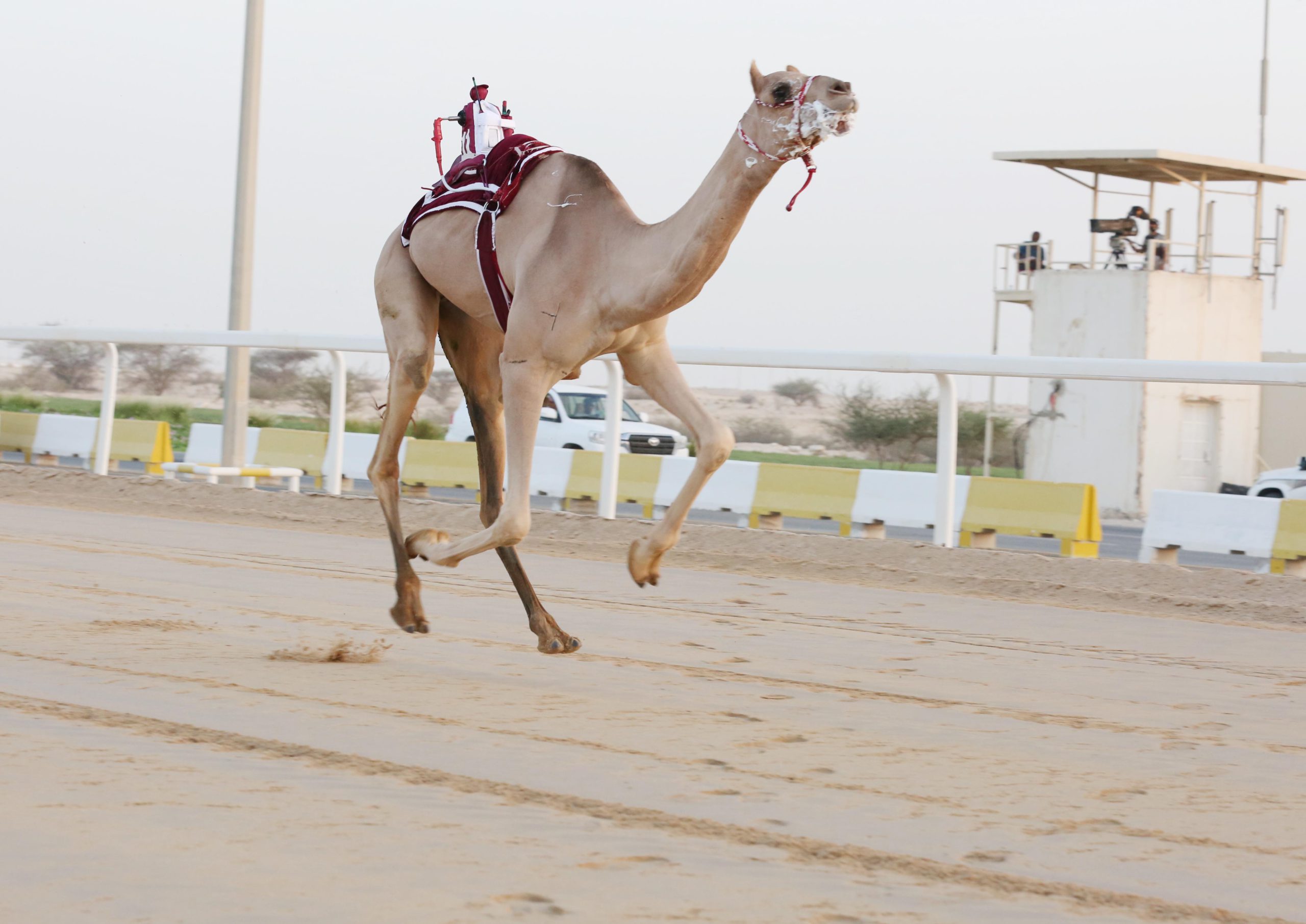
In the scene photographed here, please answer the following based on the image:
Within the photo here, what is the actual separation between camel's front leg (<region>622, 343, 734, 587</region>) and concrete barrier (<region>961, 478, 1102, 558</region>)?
5512 millimetres

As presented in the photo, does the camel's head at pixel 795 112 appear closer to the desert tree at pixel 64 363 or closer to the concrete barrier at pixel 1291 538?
the concrete barrier at pixel 1291 538

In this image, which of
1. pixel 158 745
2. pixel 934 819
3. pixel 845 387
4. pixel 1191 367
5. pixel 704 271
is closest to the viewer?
pixel 934 819

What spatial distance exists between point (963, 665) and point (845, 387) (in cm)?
821

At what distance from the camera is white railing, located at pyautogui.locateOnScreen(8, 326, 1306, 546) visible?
34.1 feet

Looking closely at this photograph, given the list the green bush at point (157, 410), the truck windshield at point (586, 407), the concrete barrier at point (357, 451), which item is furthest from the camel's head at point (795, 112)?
the green bush at point (157, 410)

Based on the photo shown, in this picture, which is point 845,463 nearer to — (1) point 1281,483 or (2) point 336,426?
(2) point 336,426

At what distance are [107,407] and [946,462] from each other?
31.0ft

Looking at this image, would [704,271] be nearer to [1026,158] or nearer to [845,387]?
[845,387]

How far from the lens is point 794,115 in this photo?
225 inches

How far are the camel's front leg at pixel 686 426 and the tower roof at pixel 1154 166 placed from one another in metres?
25.8

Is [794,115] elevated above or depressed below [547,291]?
above

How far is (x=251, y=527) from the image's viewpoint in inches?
547

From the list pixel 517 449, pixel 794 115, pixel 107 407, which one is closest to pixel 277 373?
pixel 107 407

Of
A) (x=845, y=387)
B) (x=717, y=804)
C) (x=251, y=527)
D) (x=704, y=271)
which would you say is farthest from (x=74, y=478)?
(x=717, y=804)
